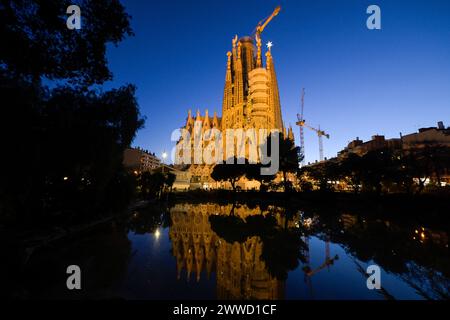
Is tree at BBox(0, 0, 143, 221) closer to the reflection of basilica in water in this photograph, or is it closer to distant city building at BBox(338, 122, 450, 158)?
the reflection of basilica in water

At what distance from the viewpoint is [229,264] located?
8.44 m

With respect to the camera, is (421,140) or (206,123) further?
(206,123)

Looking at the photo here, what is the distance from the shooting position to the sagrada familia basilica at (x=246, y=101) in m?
76.3

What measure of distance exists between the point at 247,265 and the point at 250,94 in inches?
3123

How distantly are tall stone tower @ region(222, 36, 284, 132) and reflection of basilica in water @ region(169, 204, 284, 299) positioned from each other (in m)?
65.8

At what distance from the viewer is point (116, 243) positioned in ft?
36.9

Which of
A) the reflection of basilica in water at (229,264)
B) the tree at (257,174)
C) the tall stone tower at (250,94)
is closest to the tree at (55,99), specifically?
the reflection of basilica in water at (229,264)

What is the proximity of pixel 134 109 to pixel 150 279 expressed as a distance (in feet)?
33.8

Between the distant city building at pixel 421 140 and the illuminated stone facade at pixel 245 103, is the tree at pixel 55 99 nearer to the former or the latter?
the illuminated stone facade at pixel 245 103

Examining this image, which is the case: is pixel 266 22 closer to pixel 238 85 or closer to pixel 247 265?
pixel 238 85

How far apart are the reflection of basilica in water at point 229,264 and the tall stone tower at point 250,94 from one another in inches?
2590

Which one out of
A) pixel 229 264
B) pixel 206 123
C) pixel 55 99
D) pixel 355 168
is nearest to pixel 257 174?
pixel 355 168
